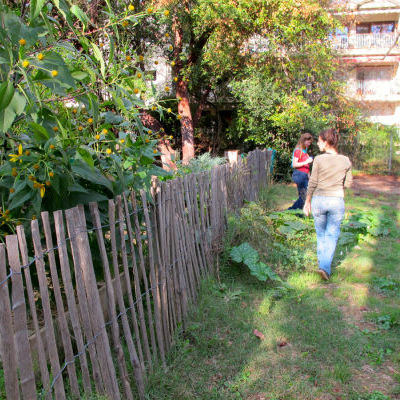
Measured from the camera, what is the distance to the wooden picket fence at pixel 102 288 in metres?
1.85

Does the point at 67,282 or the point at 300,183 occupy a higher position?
the point at 67,282

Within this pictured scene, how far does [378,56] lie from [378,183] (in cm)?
1726

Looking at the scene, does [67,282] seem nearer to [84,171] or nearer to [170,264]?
[84,171]

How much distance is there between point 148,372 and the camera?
3049mm

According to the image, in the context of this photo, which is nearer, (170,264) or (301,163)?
(170,264)

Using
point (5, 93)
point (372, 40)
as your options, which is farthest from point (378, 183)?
point (372, 40)

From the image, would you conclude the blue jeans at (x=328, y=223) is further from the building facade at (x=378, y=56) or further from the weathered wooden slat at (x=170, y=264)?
the building facade at (x=378, y=56)

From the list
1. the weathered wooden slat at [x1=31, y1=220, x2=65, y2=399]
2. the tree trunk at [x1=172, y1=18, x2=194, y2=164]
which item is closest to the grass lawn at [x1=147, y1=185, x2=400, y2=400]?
the weathered wooden slat at [x1=31, y1=220, x2=65, y2=399]

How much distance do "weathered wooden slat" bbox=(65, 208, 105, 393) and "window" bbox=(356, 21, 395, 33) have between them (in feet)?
105

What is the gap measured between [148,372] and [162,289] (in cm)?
63

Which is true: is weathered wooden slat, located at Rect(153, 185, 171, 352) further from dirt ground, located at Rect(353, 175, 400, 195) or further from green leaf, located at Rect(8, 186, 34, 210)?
dirt ground, located at Rect(353, 175, 400, 195)

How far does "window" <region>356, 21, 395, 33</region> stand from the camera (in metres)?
28.8

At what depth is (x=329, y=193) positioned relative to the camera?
502 cm

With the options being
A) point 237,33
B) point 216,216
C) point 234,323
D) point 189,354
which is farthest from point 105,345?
point 237,33
